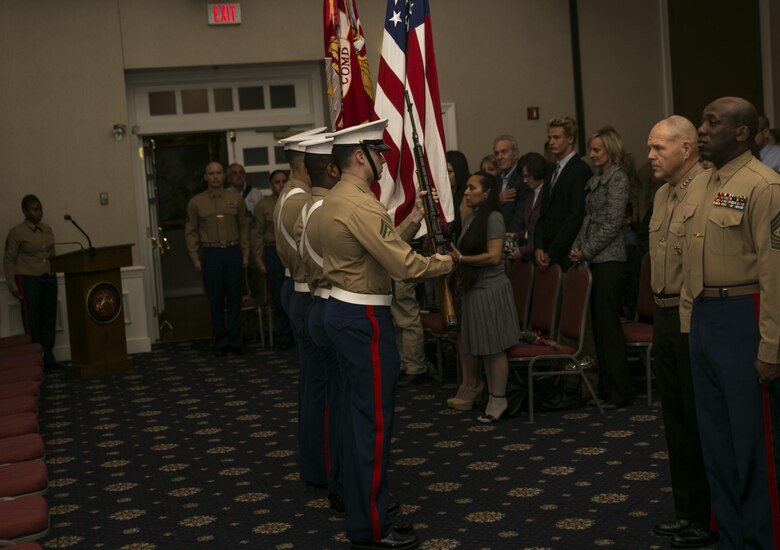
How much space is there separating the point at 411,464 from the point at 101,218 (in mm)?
5759

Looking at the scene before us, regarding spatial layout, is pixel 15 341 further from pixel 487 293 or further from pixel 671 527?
pixel 671 527

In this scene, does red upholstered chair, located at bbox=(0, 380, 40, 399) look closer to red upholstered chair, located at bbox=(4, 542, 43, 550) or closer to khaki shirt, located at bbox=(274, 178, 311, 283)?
khaki shirt, located at bbox=(274, 178, 311, 283)

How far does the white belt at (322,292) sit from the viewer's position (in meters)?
4.18

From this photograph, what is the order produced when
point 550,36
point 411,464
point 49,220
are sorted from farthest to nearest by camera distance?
point 550,36 < point 49,220 < point 411,464

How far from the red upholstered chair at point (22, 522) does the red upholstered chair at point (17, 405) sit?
61.3 inches

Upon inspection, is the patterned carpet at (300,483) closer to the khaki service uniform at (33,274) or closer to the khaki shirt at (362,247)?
the khaki shirt at (362,247)

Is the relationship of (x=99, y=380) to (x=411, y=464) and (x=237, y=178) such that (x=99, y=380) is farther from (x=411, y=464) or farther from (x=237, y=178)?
(x=411, y=464)

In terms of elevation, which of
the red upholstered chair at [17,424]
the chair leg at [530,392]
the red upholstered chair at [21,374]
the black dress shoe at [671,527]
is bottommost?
the black dress shoe at [671,527]

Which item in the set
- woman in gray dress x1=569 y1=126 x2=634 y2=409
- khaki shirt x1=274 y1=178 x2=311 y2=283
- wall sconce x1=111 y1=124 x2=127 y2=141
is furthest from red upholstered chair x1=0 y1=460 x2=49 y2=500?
wall sconce x1=111 y1=124 x2=127 y2=141

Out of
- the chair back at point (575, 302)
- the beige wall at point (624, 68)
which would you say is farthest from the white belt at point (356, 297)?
the beige wall at point (624, 68)

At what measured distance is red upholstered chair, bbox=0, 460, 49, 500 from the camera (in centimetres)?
348

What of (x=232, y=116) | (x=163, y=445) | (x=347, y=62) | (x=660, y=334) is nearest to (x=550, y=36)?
(x=232, y=116)

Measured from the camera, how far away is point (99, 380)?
28.2ft

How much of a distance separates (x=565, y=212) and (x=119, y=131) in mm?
5158
